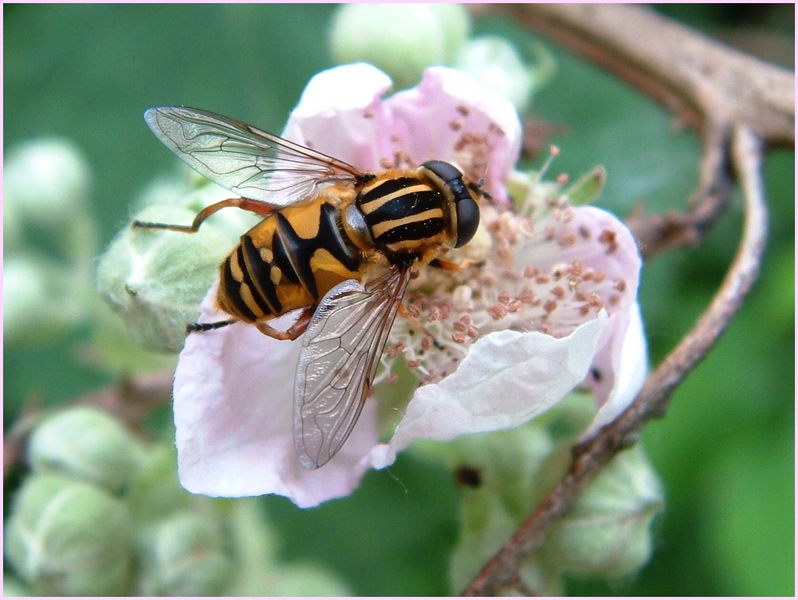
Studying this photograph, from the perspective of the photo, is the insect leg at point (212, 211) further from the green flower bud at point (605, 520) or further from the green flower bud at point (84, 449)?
the green flower bud at point (605, 520)

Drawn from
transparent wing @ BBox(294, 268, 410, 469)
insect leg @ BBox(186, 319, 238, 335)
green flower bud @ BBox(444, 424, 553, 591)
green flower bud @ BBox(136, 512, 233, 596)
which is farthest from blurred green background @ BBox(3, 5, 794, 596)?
transparent wing @ BBox(294, 268, 410, 469)

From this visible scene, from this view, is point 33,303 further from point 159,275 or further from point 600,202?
point 600,202

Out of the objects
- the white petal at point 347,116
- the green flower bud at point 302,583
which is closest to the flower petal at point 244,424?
the white petal at point 347,116

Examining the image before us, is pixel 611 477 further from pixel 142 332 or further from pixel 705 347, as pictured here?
pixel 142 332

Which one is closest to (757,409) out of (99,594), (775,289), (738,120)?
(775,289)

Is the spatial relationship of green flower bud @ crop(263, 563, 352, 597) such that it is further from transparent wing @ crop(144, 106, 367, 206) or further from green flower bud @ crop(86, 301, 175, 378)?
transparent wing @ crop(144, 106, 367, 206)

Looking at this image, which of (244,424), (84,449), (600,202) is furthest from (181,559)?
(600,202)
